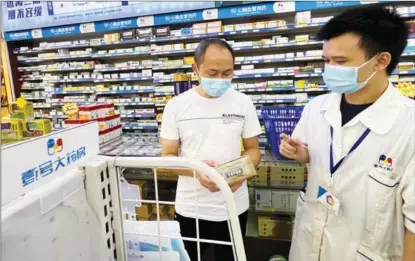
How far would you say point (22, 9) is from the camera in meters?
4.94

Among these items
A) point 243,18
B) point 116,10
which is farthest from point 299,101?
point 116,10

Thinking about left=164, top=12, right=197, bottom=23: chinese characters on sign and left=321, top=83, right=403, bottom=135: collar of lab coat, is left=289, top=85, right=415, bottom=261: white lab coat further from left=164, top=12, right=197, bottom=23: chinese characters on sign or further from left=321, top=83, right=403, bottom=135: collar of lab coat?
left=164, top=12, right=197, bottom=23: chinese characters on sign

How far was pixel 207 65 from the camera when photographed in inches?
53.1

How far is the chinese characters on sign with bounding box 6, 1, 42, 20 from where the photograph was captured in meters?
4.82

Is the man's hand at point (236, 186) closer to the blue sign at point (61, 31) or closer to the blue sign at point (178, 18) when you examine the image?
the blue sign at point (178, 18)

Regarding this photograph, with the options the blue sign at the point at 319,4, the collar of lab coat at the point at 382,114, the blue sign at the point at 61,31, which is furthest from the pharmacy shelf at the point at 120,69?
the collar of lab coat at the point at 382,114

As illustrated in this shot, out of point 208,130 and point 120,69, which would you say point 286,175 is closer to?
point 208,130

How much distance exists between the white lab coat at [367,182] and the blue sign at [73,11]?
3334 mm

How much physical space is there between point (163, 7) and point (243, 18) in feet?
3.76

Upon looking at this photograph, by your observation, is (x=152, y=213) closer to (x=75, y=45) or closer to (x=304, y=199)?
(x=304, y=199)

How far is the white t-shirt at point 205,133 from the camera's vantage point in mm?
Answer: 1343

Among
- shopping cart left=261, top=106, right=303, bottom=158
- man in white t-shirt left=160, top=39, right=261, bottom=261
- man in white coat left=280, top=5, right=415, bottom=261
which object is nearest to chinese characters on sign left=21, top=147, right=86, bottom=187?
man in white t-shirt left=160, top=39, right=261, bottom=261

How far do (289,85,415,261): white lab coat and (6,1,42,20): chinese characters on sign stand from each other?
5.23 meters

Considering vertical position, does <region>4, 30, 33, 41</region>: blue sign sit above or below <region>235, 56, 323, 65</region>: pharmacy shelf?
above
